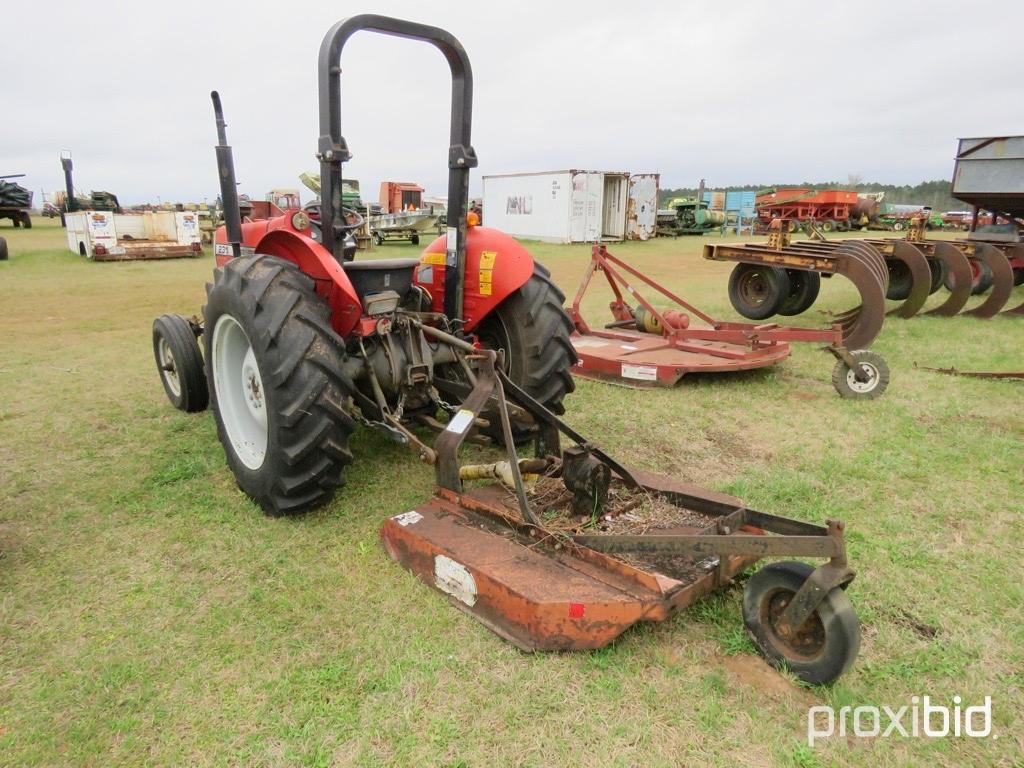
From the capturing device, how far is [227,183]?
366 cm

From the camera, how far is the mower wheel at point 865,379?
4.82 m

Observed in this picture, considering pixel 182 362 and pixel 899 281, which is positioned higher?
pixel 899 281

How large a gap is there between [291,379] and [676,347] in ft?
12.6

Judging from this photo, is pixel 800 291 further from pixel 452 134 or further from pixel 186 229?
pixel 186 229

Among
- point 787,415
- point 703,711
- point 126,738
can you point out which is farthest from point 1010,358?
point 126,738

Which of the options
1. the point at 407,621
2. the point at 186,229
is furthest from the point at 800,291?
the point at 186,229

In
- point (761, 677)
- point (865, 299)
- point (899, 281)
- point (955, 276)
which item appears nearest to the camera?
point (761, 677)

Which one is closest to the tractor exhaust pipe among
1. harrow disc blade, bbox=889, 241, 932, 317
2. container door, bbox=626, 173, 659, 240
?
harrow disc blade, bbox=889, 241, 932, 317

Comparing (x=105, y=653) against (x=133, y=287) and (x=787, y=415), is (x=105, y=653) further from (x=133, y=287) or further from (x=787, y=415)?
(x=133, y=287)

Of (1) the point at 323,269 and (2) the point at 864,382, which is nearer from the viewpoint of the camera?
(1) the point at 323,269

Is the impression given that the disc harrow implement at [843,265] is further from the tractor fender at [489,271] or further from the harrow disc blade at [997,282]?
the tractor fender at [489,271]

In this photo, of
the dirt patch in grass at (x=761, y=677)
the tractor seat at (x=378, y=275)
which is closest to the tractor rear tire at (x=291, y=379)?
the tractor seat at (x=378, y=275)

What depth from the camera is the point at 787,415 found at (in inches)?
179

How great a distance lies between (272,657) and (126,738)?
436 millimetres
